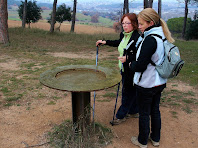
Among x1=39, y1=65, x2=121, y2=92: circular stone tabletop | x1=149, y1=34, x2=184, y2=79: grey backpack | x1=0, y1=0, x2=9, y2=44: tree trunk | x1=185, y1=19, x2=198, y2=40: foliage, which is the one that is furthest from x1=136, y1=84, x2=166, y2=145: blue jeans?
x1=185, y1=19, x2=198, y2=40: foliage

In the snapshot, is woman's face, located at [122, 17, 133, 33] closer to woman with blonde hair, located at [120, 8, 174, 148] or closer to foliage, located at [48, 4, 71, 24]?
woman with blonde hair, located at [120, 8, 174, 148]

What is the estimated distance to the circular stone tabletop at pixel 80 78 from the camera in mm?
2361

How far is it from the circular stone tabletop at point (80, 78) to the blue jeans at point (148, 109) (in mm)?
379

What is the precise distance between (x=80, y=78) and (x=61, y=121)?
1071 mm

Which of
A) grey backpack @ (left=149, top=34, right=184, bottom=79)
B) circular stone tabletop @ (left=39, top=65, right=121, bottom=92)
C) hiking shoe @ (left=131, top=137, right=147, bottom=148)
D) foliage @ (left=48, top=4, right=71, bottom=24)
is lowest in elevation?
hiking shoe @ (left=131, top=137, right=147, bottom=148)

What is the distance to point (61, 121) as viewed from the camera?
3.50m

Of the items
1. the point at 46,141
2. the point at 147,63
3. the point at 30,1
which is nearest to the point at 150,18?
the point at 147,63

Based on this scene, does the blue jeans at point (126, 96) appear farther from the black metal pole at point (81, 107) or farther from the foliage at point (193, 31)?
the foliage at point (193, 31)

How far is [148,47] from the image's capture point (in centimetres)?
217

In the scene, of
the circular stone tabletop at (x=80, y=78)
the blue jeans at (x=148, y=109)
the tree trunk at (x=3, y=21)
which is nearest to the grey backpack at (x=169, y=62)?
the blue jeans at (x=148, y=109)

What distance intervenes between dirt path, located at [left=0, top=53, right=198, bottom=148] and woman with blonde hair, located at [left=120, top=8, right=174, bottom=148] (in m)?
0.67

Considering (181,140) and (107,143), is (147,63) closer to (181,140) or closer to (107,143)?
(107,143)

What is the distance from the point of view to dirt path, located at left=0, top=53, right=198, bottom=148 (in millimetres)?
2963

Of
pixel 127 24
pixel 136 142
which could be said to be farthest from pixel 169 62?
pixel 136 142
